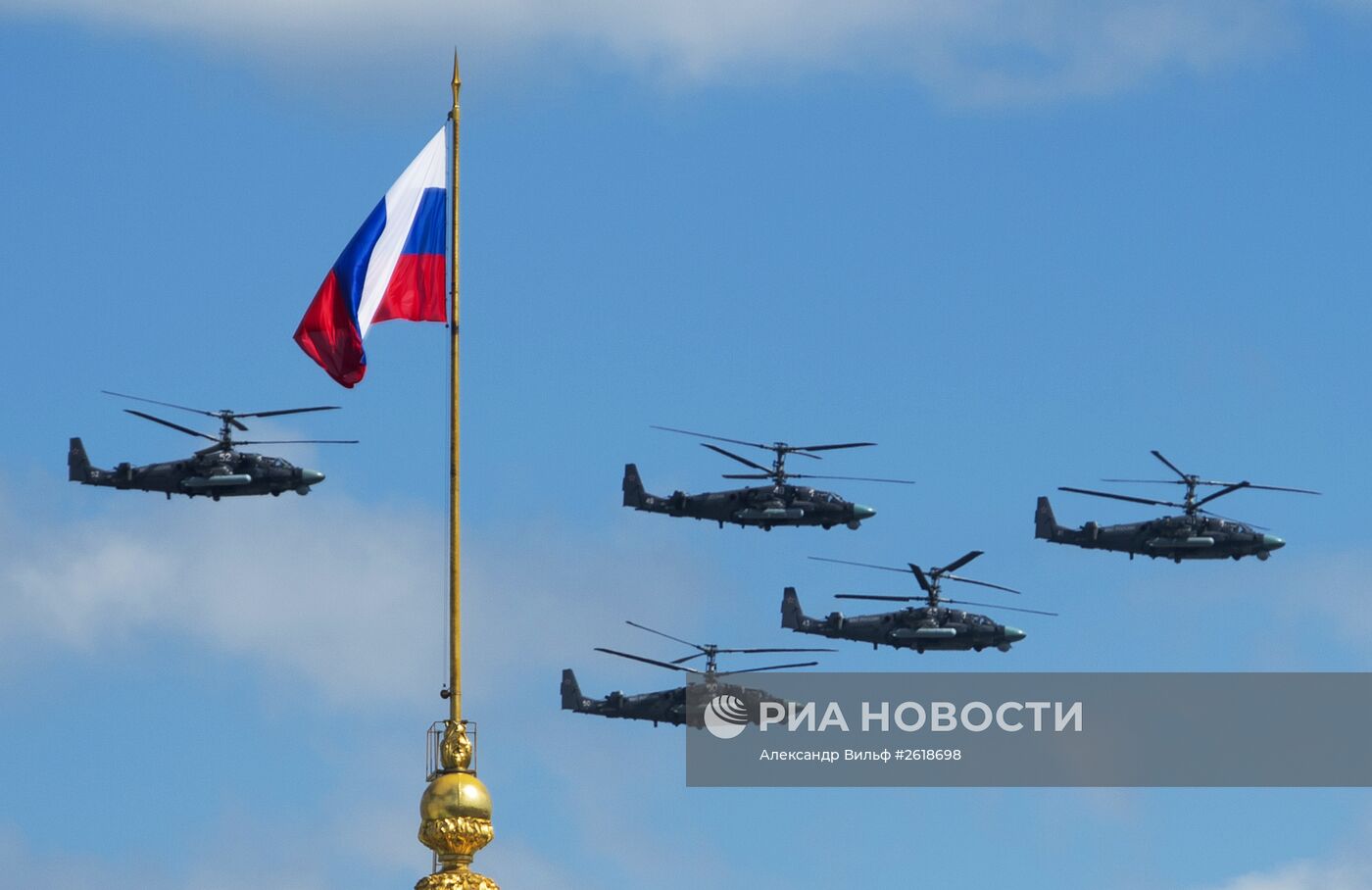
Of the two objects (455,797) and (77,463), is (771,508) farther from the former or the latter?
(455,797)

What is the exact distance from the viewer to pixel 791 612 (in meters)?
143

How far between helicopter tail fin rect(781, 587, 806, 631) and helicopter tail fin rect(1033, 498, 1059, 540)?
31.7 ft

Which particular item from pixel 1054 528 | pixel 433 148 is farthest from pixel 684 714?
pixel 433 148

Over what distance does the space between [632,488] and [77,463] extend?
68.0 ft

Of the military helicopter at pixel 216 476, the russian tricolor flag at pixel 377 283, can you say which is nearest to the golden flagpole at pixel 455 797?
the russian tricolor flag at pixel 377 283

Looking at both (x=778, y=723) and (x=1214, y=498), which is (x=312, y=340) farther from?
(x=1214, y=498)

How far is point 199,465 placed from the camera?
128125 mm

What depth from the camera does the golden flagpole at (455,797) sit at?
54750 millimetres

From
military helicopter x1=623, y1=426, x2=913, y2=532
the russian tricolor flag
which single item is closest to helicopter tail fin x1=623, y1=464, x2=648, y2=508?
military helicopter x1=623, y1=426, x2=913, y2=532

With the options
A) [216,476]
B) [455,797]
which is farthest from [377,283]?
[216,476]

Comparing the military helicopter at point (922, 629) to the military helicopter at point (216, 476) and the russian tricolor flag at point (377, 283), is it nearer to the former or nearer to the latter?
the military helicopter at point (216, 476)

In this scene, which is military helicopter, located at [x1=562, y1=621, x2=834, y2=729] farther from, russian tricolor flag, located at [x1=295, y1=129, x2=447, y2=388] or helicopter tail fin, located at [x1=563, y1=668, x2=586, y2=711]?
russian tricolor flag, located at [x1=295, y1=129, x2=447, y2=388]

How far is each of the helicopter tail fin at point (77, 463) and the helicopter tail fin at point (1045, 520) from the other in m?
36.3

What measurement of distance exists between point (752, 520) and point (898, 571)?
12.3 m
